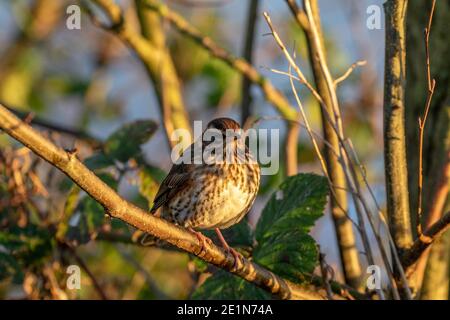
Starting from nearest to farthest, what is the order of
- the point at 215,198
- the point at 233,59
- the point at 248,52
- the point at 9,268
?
the point at 215,198
the point at 9,268
the point at 233,59
the point at 248,52

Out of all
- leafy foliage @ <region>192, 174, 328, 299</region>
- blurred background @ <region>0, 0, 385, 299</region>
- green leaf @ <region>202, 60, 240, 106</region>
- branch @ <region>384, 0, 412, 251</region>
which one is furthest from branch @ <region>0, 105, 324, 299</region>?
green leaf @ <region>202, 60, 240, 106</region>

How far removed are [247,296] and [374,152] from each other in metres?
2.84

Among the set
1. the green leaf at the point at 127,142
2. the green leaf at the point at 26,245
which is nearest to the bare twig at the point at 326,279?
the green leaf at the point at 127,142

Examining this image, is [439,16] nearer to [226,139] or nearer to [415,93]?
[415,93]

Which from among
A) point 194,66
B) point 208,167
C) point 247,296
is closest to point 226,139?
point 208,167

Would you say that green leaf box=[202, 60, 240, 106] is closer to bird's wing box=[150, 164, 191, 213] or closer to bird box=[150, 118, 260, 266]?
bird box=[150, 118, 260, 266]

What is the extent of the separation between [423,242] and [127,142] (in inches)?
58.8

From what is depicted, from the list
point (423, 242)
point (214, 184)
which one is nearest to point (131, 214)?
point (423, 242)

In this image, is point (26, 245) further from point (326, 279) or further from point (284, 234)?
point (326, 279)

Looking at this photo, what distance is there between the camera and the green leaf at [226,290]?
11.1 ft

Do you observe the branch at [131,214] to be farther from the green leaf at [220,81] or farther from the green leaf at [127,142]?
the green leaf at [220,81]

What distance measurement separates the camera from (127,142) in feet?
12.8

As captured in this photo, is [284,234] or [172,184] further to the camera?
[172,184]

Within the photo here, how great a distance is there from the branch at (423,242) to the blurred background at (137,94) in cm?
71
